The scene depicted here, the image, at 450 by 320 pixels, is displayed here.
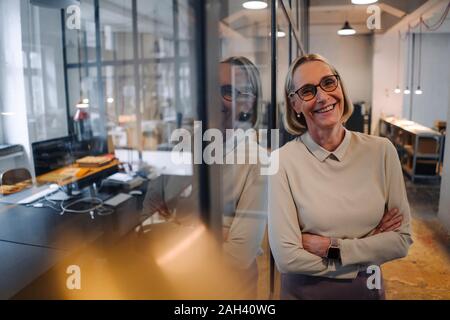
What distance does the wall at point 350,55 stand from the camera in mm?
968

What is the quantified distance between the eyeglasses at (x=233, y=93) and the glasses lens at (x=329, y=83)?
16 centimetres

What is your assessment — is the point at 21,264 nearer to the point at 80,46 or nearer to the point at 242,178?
the point at 242,178

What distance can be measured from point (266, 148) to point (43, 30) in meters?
2.24

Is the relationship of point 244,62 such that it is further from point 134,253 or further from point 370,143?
point 134,253

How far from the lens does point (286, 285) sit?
94 cm

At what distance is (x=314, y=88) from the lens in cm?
85

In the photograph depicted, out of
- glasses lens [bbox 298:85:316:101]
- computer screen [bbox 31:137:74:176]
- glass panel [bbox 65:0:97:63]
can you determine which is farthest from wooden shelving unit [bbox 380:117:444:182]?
glass panel [bbox 65:0:97:63]

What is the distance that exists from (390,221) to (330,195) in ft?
0.55

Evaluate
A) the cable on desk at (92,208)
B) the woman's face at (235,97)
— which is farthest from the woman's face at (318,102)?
the cable on desk at (92,208)

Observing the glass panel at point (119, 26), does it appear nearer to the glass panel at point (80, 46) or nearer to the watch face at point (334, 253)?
the glass panel at point (80, 46)

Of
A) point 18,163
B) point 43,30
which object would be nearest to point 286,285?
point 18,163

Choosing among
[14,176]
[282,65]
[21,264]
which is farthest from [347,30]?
[14,176]

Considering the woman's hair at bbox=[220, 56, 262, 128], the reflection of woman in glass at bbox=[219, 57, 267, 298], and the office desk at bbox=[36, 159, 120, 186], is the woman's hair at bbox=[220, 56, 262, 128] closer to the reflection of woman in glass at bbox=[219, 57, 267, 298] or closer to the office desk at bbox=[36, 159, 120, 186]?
the reflection of woman in glass at bbox=[219, 57, 267, 298]

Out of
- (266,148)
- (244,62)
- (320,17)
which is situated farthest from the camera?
(320,17)
